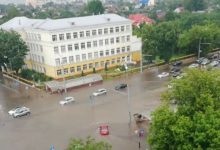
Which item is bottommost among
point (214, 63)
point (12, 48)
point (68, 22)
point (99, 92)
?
point (99, 92)

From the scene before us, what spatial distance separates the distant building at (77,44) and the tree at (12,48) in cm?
285

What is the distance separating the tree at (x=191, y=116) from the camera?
2114 cm

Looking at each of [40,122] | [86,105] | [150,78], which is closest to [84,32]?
[150,78]

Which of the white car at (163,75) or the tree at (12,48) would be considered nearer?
the white car at (163,75)

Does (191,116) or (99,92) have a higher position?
(191,116)

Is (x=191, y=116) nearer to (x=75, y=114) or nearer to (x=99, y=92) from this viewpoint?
(x=75, y=114)

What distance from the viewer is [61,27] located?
164ft

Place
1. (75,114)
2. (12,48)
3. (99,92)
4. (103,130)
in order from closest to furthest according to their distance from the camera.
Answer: (103,130), (75,114), (99,92), (12,48)

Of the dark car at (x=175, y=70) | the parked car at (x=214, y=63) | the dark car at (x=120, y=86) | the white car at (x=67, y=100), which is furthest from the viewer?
the parked car at (x=214, y=63)

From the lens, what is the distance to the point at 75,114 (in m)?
37.4

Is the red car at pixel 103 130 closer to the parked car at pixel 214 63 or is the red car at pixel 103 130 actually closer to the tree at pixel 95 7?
the parked car at pixel 214 63

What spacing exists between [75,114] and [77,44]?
54.9ft

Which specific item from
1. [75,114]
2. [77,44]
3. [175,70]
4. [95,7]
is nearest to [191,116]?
[75,114]

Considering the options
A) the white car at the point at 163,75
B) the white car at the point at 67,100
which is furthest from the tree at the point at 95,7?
the white car at the point at 67,100
